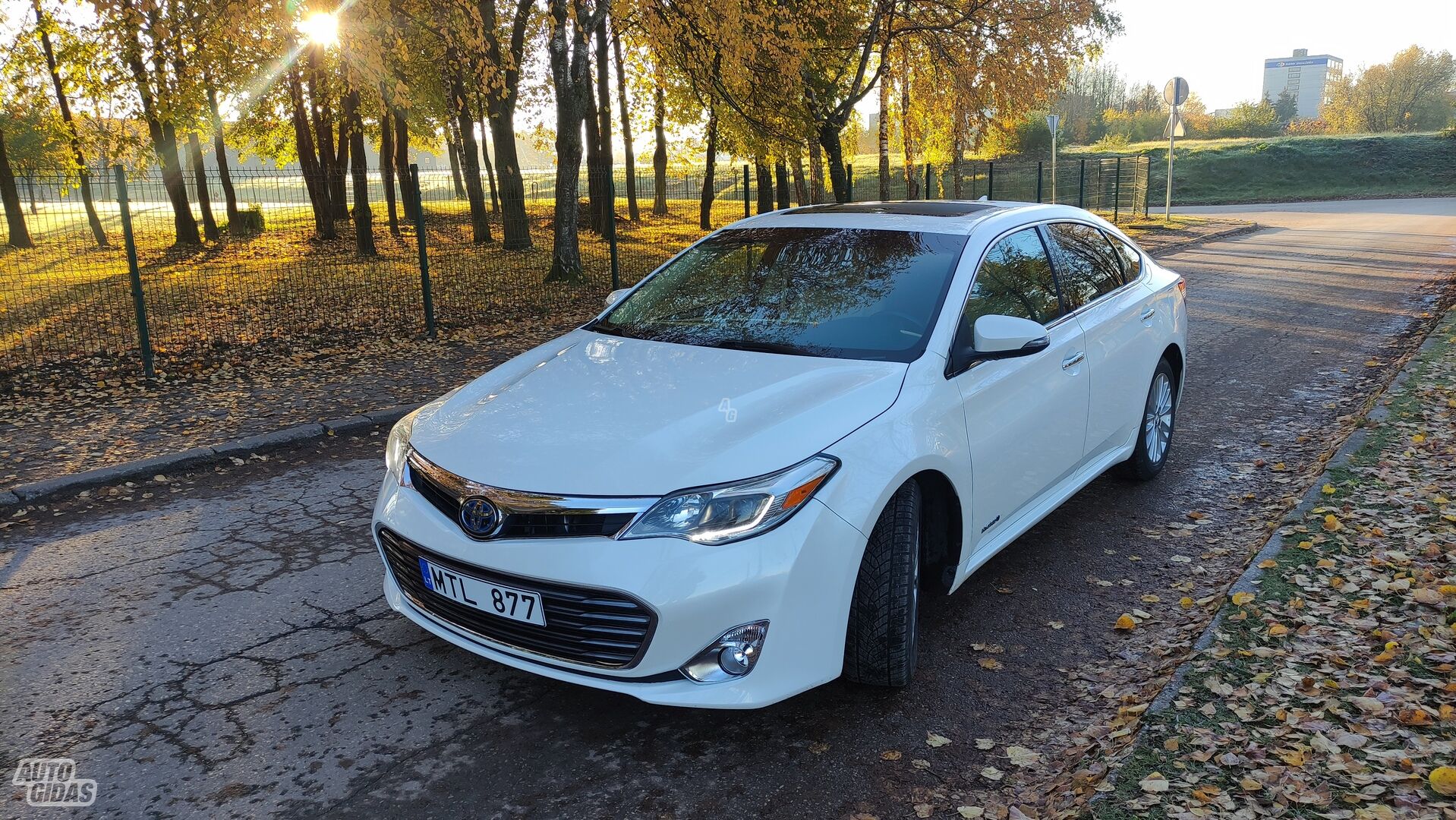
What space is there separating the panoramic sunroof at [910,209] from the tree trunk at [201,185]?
350 inches

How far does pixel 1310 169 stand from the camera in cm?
4834

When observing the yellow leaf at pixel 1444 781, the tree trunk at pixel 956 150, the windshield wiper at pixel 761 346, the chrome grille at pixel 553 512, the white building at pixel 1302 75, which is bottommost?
the yellow leaf at pixel 1444 781

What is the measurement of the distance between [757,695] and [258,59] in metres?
22.3

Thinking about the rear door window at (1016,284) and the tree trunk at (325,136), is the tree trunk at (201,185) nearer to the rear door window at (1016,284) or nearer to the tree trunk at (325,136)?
the tree trunk at (325,136)

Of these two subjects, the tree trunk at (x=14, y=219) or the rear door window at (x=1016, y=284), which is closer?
the rear door window at (x=1016, y=284)

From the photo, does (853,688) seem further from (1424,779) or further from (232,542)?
(232,542)

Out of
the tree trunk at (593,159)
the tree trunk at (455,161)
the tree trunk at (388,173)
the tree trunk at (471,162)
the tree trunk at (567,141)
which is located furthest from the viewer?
the tree trunk at (455,161)

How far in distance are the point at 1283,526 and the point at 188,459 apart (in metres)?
6.68

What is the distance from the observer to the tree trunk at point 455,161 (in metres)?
29.2

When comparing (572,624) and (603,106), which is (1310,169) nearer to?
(603,106)

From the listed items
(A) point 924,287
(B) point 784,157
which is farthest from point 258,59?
(A) point 924,287

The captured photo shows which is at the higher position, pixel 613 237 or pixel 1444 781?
pixel 613 237

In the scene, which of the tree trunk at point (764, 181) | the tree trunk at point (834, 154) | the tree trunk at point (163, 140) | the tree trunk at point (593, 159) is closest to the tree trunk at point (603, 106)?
the tree trunk at point (593, 159)

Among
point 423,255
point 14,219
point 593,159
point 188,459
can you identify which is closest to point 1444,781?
point 188,459
